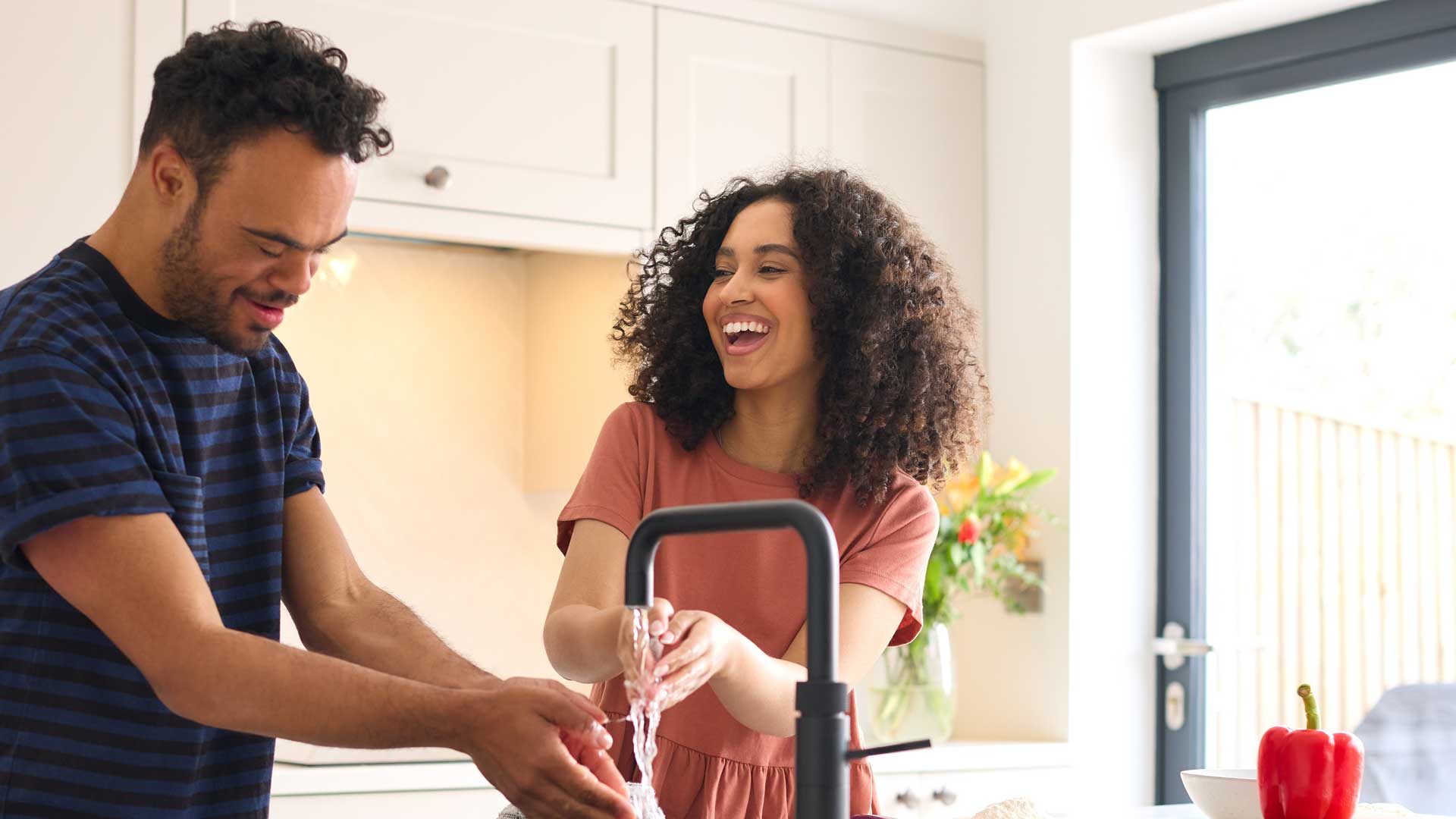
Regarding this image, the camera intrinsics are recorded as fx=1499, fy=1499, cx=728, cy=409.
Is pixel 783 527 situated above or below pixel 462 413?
below

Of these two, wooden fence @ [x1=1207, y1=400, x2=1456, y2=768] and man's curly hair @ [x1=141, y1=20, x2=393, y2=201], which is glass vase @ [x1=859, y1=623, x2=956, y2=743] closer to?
wooden fence @ [x1=1207, y1=400, x2=1456, y2=768]

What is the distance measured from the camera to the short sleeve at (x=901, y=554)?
171 cm

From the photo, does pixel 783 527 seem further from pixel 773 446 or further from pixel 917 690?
pixel 917 690

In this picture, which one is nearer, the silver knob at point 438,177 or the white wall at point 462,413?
the silver knob at point 438,177

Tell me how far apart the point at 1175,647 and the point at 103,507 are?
2.52 metres

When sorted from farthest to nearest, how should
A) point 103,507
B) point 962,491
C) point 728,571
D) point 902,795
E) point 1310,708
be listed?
point 962,491, point 902,795, point 728,571, point 1310,708, point 103,507

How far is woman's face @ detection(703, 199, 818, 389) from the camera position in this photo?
1.78 meters

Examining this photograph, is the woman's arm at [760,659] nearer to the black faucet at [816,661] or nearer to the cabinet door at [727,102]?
the black faucet at [816,661]

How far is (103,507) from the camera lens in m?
1.19

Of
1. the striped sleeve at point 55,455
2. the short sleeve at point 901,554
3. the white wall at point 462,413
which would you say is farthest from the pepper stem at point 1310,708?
the white wall at point 462,413

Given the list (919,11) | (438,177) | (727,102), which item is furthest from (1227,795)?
(919,11)

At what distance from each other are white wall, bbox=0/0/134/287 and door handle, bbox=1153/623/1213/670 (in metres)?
2.26

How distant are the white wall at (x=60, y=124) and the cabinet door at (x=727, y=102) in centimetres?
101

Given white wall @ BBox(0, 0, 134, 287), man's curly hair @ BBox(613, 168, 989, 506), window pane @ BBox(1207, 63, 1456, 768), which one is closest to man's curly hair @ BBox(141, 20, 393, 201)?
man's curly hair @ BBox(613, 168, 989, 506)
